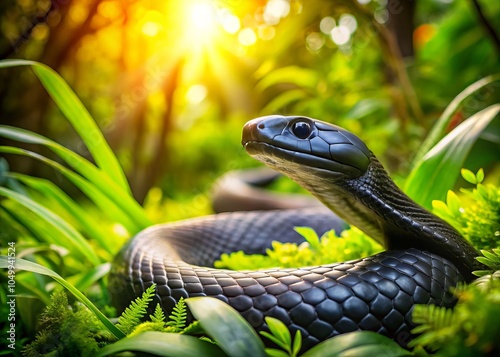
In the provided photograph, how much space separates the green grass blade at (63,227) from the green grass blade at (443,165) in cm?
142

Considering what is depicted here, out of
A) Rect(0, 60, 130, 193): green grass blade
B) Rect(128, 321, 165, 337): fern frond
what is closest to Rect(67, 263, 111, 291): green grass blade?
Rect(0, 60, 130, 193): green grass blade

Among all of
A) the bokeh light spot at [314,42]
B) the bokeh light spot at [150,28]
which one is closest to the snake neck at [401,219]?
the bokeh light spot at [314,42]

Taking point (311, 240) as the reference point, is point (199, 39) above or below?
above

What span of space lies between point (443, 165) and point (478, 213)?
11.2 inches

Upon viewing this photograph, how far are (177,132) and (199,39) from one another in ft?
9.89

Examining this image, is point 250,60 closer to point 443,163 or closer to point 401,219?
point 443,163

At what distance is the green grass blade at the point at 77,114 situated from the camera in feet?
6.89

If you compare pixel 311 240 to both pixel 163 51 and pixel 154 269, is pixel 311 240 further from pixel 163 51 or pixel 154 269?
pixel 163 51

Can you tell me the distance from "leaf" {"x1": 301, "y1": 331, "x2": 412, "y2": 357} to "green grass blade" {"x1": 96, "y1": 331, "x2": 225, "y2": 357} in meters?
0.23

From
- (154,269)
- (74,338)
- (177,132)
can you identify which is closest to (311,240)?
(154,269)

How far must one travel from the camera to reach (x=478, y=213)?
5.22 ft

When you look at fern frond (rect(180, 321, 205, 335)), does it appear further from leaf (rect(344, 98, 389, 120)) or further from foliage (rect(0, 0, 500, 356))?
leaf (rect(344, 98, 389, 120))

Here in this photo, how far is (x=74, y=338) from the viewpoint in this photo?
1.17m

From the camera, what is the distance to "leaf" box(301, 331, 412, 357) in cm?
95
